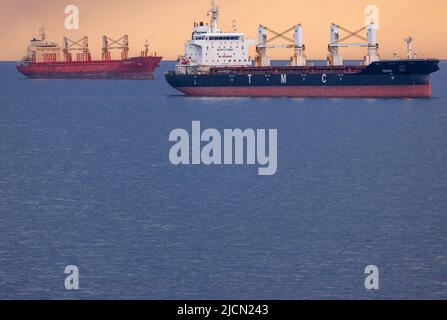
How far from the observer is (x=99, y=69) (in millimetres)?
159750

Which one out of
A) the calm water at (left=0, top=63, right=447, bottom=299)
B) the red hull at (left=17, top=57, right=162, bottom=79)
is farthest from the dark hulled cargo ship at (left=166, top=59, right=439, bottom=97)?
the red hull at (left=17, top=57, right=162, bottom=79)

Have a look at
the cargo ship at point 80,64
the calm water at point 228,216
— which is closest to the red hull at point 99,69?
the cargo ship at point 80,64

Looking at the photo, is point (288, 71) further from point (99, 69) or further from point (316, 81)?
point (99, 69)

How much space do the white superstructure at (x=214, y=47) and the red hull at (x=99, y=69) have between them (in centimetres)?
5626

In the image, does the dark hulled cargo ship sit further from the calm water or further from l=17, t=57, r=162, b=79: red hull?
l=17, t=57, r=162, b=79: red hull

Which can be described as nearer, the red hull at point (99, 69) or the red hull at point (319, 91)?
the red hull at point (319, 91)

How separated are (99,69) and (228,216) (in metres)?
122

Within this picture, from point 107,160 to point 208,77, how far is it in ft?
129

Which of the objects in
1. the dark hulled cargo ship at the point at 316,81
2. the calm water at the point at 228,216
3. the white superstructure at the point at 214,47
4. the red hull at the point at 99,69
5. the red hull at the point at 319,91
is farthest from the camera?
the red hull at the point at 99,69

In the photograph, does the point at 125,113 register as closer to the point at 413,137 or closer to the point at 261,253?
the point at 413,137

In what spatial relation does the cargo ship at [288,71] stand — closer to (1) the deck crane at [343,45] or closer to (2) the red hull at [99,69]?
(1) the deck crane at [343,45]

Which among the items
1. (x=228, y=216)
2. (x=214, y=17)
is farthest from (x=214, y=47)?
(x=228, y=216)

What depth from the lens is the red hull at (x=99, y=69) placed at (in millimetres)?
159500
